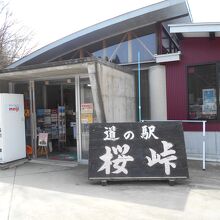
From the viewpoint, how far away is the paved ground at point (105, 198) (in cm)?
470

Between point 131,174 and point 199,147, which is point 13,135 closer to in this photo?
point 131,174

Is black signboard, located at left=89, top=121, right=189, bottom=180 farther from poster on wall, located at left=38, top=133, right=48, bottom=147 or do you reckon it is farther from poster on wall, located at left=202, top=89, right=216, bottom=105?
poster on wall, located at left=38, top=133, right=48, bottom=147

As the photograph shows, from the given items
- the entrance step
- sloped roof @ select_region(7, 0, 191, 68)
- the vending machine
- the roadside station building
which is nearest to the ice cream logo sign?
the vending machine

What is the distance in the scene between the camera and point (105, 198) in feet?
17.9

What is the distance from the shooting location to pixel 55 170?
7.80 m

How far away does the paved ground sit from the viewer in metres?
4.70

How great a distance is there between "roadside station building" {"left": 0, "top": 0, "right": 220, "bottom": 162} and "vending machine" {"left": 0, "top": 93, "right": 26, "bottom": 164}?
597mm

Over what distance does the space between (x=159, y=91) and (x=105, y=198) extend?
14.6 ft

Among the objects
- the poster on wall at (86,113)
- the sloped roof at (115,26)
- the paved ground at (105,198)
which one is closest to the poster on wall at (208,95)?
the paved ground at (105,198)

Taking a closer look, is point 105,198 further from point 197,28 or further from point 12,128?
point 197,28

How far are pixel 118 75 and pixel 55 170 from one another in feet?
9.58

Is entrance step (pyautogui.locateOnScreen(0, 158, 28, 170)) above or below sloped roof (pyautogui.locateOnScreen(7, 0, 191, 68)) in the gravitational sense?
below

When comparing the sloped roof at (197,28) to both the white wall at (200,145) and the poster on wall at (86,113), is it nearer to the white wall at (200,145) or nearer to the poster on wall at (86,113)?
the white wall at (200,145)

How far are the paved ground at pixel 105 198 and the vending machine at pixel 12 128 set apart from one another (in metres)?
1.22
